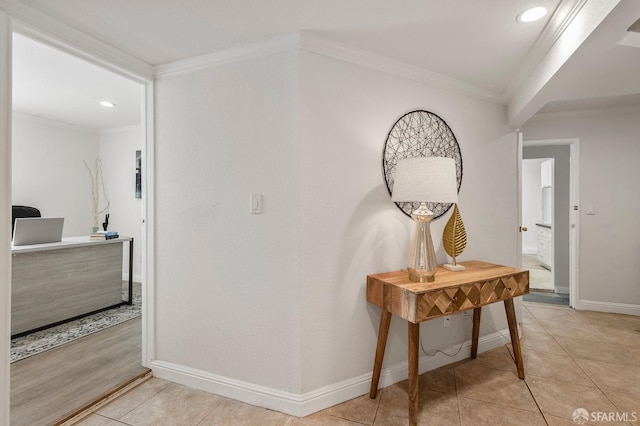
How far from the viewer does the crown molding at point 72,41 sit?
1495 mm

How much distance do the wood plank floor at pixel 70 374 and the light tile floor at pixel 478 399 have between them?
22 cm

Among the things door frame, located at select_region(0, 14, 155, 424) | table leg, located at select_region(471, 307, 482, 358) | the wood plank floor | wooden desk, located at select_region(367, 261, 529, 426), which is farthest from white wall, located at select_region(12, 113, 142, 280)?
table leg, located at select_region(471, 307, 482, 358)

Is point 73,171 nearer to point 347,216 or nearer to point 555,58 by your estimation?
point 347,216

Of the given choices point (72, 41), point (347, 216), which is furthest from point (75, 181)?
point (347, 216)

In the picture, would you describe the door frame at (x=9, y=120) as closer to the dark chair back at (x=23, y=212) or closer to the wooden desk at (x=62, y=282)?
the wooden desk at (x=62, y=282)

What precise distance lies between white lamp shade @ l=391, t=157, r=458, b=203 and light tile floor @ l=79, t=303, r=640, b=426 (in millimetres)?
1251

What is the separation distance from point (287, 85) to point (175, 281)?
4.95ft

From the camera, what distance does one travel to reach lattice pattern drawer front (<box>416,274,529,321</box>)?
1603mm

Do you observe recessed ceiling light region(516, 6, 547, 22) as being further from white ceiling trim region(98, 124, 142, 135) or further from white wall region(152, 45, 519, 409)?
white ceiling trim region(98, 124, 142, 135)

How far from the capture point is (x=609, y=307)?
335 centimetres

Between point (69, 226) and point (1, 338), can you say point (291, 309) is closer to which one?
point (1, 338)

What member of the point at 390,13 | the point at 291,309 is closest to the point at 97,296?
the point at 291,309

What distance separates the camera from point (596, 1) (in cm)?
135

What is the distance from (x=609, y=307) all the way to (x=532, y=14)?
3.46 metres
